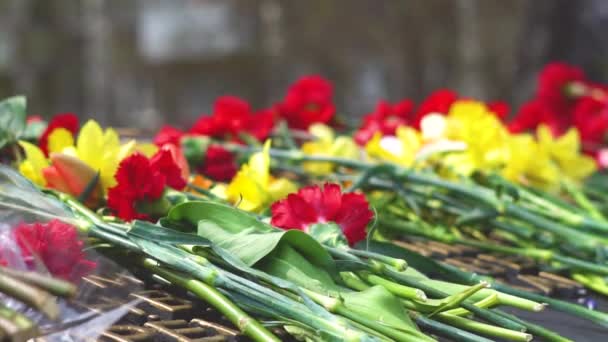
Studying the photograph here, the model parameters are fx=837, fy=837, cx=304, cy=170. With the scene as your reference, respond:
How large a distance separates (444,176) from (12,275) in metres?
0.69

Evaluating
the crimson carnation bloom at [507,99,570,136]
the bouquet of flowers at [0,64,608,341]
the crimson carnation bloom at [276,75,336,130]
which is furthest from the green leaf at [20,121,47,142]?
the crimson carnation bloom at [507,99,570,136]

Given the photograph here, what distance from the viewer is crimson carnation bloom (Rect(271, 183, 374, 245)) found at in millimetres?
689

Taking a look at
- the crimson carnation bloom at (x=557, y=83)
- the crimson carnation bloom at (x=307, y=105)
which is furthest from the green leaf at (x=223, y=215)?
the crimson carnation bloom at (x=557, y=83)

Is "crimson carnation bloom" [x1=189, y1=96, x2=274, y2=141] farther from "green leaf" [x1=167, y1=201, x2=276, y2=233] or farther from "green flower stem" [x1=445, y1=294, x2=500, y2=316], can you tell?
"green flower stem" [x1=445, y1=294, x2=500, y2=316]

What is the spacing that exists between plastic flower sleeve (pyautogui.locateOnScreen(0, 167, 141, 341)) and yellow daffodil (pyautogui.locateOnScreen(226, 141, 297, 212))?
189 mm

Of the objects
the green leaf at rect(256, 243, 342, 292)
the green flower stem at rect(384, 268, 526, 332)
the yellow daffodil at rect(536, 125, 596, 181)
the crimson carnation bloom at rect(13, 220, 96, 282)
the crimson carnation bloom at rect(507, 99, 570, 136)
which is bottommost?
the crimson carnation bloom at rect(13, 220, 96, 282)

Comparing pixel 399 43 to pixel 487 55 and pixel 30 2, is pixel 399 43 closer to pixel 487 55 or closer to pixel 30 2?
pixel 487 55

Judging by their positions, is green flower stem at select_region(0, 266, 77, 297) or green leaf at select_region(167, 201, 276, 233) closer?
green flower stem at select_region(0, 266, 77, 297)

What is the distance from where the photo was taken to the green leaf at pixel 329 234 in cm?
67

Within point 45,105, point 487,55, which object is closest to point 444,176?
point 487,55

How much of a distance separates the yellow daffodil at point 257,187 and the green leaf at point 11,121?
232mm

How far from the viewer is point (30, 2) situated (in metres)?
4.04

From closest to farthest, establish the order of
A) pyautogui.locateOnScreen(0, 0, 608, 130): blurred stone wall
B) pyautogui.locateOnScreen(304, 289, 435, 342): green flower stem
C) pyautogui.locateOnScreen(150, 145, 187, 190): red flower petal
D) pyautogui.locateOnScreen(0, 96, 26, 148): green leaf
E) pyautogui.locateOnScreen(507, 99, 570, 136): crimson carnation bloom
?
pyautogui.locateOnScreen(304, 289, 435, 342): green flower stem, pyautogui.locateOnScreen(150, 145, 187, 190): red flower petal, pyautogui.locateOnScreen(0, 96, 26, 148): green leaf, pyautogui.locateOnScreen(507, 99, 570, 136): crimson carnation bloom, pyautogui.locateOnScreen(0, 0, 608, 130): blurred stone wall

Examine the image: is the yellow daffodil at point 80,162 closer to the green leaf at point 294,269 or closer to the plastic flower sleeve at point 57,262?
the plastic flower sleeve at point 57,262
